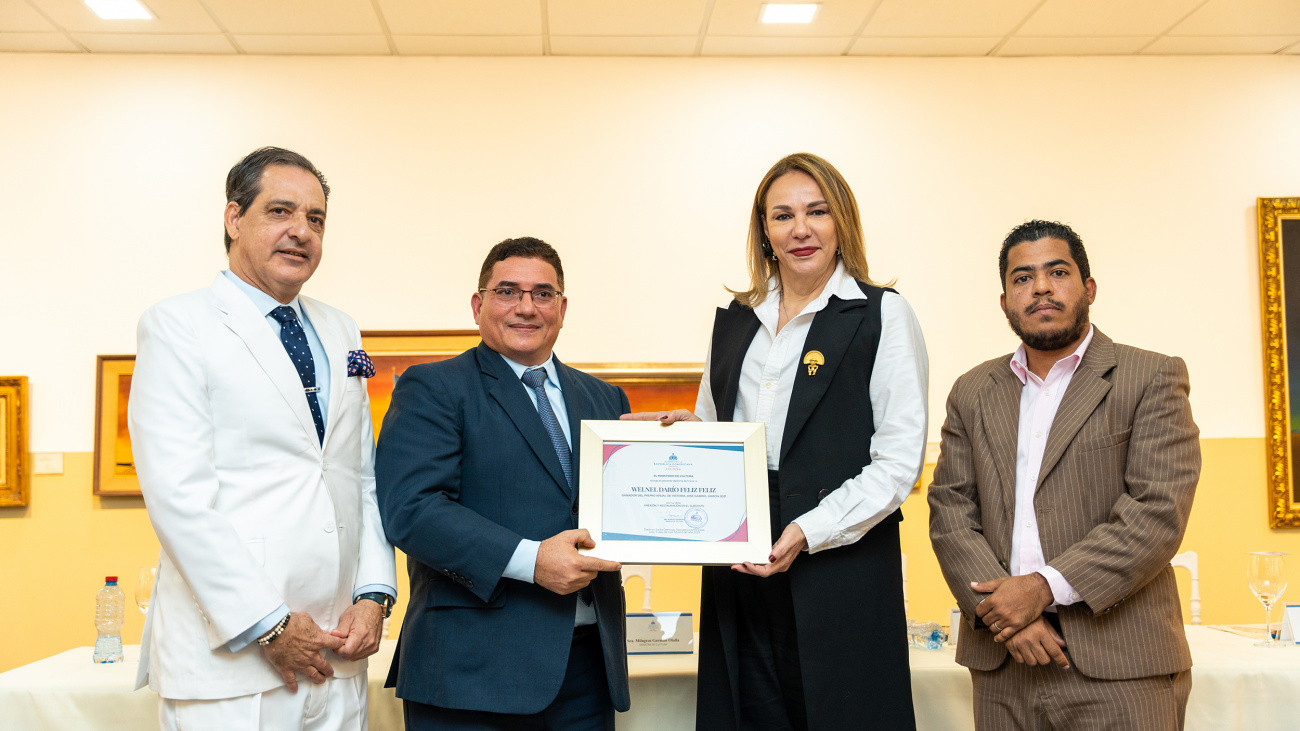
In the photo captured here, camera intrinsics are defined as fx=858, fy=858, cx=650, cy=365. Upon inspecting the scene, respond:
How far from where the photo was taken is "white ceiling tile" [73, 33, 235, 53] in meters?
4.55

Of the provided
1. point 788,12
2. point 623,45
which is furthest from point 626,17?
point 788,12

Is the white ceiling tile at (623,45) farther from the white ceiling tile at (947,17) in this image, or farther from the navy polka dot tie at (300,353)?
the navy polka dot tie at (300,353)

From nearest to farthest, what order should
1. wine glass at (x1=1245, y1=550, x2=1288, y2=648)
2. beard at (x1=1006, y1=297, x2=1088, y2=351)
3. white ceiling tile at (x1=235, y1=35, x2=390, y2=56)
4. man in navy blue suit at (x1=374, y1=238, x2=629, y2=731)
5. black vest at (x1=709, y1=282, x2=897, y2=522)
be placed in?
man in navy blue suit at (x1=374, y1=238, x2=629, y2=731) → black vest at (x1=709, y1=282, x2=897, y2=522) → beard at (x1=1006, y1=297, x2=1088, y2=351) → wine glass at (x1=1245, y1=550, x2=1288, y2=648) → white ceiling tile at (x1=235, y1=35, x2=390, y2=56)

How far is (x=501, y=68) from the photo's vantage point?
4.80 m

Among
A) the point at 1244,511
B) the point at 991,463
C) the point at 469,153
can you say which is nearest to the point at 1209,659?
the point at 991,463

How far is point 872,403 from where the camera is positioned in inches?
84.8

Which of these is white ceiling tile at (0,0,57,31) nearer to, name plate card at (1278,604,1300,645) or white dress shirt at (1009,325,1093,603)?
white dress shirt at (1009,325,1093,603)

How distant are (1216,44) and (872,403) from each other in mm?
4215

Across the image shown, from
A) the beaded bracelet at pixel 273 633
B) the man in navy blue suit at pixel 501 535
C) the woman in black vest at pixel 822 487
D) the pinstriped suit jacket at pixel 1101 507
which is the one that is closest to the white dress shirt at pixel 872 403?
the woman in black vest at pixel 822 487

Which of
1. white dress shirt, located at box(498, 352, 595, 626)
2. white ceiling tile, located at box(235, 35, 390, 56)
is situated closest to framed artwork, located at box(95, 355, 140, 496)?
white ceiling tile, located at box(235, 35, 390, 56)

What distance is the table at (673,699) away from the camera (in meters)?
2.57

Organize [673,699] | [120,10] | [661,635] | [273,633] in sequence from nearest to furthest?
[273,633], [673,699], [661,635], [120,10]

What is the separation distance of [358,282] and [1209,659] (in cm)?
412

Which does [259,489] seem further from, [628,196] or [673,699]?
[628,196]
